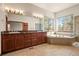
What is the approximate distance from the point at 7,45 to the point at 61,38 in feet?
6.35

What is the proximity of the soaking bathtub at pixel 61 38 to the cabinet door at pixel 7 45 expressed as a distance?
1.37 meters

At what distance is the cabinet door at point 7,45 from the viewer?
3.28m

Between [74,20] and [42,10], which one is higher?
[42,10]

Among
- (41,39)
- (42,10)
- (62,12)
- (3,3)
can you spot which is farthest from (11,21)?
(62,12)

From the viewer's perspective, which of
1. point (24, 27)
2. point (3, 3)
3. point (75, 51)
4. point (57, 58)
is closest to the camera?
point (57, 58)

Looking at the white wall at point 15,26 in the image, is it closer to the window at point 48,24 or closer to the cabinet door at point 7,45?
the cabinet door at point 7,45

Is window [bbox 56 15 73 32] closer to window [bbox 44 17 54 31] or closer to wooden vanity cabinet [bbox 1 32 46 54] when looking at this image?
window [bbox 44 17 54 31]

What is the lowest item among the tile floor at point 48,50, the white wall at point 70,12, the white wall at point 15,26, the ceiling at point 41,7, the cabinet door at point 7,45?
the tile floor at point 48,50

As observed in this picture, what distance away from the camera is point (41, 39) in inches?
160

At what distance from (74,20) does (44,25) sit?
1027 mm

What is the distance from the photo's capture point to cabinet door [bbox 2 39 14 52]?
3279mm

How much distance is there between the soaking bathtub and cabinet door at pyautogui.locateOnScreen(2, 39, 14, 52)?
4.50 ft

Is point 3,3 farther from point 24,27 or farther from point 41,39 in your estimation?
point 41,39

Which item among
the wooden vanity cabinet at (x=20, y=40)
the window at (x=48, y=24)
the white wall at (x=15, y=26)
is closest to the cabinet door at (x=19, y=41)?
the wooden vanity cabinet at (x=20, y=40)
